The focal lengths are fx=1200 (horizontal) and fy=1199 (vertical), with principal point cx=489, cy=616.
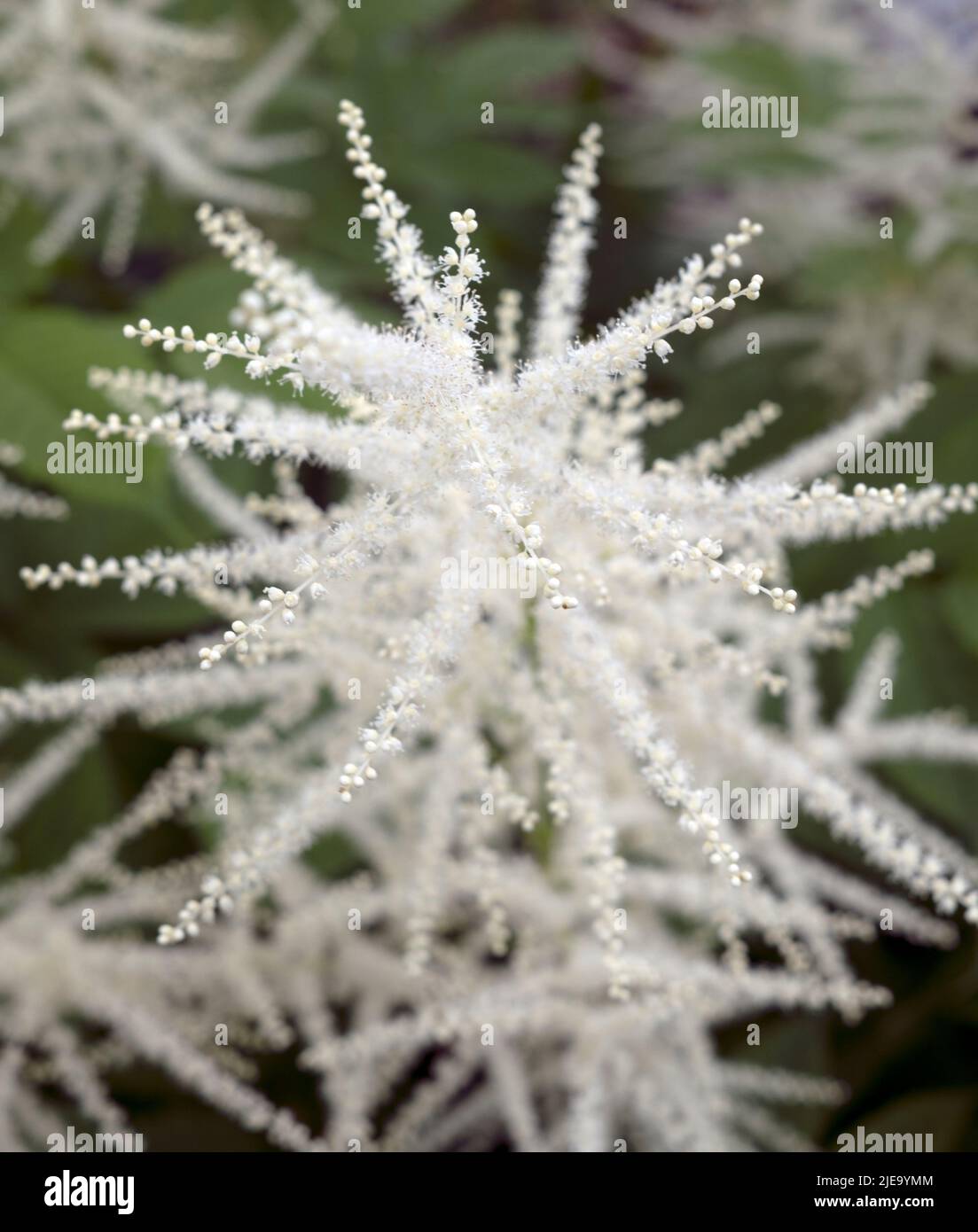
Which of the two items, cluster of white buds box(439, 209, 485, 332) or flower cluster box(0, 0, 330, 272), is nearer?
cluster of white buds box(439, 209, 485, 332)

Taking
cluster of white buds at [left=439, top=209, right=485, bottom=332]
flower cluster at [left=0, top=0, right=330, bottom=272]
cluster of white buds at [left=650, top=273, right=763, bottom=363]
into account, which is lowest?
cluster of white buds at [left=650, top=273, right=763, bottom=363]

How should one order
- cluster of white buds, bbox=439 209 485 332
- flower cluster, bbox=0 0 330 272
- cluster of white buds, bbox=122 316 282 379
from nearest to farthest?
cluster of white buds, bbox=122 316 282 379, cluster of white buds, bbox=439 209 485 332, flower cluster, bbox=0 0 330 272

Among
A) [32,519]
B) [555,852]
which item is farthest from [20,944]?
[555,852]

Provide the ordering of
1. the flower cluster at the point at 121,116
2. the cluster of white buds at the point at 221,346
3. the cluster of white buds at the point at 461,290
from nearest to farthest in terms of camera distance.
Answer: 1. the cluster of white buds at the point at 221,346
2. the cluster of white buds at the point at 461,290
3. the flower cluster at the point at 121,116

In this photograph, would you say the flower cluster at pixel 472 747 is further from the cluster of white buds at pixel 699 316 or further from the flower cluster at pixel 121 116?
the flower cluster at pixel 121 116

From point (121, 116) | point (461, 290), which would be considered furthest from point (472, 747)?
point (121, 116)

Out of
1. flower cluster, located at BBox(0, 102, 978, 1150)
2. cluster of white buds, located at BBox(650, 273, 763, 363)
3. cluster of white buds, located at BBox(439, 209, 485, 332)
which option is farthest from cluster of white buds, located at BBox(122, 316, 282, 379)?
cluster of white buds, located at BBox(650, 273, 763, 363)

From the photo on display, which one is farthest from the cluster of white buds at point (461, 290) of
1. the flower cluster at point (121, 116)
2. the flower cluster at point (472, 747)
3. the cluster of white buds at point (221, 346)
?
the flower cluster at point (121, 116)

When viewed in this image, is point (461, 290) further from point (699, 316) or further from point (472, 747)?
point (472, 747)

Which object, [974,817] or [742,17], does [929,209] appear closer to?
[742,17]

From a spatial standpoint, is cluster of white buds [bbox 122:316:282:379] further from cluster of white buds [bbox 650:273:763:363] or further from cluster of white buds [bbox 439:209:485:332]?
cluster of white buds [bbox 650:273:763:363]

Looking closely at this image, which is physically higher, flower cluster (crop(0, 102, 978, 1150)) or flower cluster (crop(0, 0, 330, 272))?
flower cluster (crop(0, 0, 330, 272))
